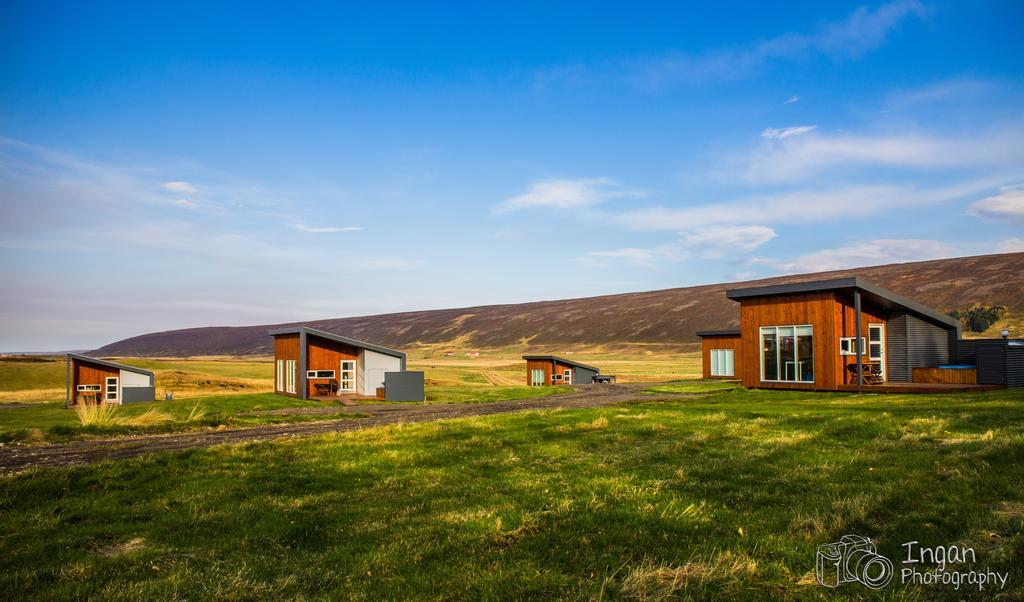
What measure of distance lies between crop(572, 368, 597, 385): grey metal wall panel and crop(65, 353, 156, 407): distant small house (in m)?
36.0

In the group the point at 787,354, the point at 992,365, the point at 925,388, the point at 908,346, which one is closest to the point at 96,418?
the point at 787,354

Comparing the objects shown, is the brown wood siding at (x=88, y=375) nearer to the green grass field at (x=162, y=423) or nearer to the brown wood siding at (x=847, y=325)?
the green grass field at (x=162, y=423)

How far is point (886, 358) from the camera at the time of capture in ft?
115

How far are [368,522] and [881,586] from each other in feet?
19.9

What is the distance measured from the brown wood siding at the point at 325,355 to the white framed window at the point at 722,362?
29.3 meters

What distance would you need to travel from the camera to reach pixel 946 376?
32750mm

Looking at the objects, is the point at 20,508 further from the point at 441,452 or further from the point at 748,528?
the point at 748,528

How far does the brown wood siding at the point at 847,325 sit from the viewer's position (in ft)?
103

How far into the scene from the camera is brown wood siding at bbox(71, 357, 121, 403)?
45.0 meters

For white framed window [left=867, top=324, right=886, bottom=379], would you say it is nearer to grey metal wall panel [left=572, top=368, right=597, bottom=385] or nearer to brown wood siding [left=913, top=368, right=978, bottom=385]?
brown wood siding [left=913, top=368, right=978, bottom=385]

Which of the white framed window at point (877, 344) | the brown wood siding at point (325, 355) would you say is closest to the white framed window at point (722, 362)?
the white framed window at point (877, 344)

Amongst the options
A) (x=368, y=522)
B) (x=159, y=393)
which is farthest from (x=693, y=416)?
(x=159, y=393)

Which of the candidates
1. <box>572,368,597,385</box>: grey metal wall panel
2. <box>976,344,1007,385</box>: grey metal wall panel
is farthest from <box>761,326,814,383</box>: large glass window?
<box>572,368,597,385</box>: grey metal wall panel

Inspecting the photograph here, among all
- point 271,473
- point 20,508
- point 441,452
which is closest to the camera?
point 20,508
